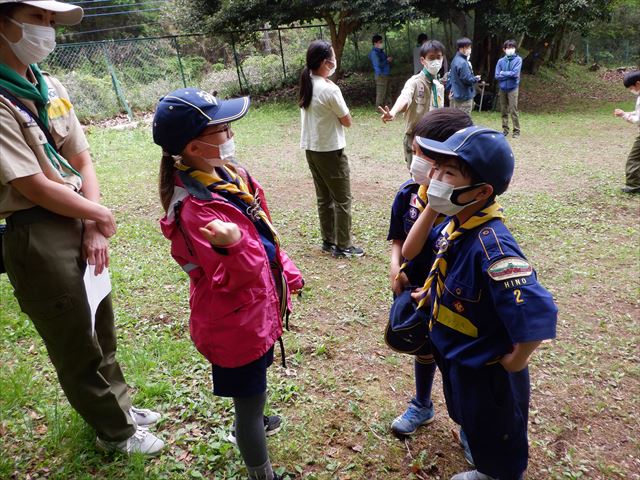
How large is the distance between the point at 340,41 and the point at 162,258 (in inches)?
446

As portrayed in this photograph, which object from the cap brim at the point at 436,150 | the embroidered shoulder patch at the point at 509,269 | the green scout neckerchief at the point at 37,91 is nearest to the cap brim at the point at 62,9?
the green scout neckerchief at the point at 37,91

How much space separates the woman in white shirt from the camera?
14.3 ft

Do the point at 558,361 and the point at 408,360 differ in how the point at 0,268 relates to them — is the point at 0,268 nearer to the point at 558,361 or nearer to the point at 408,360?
the point at 408,360

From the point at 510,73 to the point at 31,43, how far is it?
9.92 metres

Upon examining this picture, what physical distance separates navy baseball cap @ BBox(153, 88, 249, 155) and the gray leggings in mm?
1075

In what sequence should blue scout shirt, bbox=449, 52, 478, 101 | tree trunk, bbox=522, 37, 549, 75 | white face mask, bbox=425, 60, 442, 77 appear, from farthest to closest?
tree trunk, bbox=522, 37, 549, 75 → blue scout shirt, bbox=449, 52, 478, 101 → white face mask, bbox=425, 60, 442, 77

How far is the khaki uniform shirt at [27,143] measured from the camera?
176 centimetres

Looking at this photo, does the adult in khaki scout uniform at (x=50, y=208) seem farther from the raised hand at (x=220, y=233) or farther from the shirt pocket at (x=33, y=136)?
the raised hand at (x=220, y=233)

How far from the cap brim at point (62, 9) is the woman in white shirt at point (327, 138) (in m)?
2.49

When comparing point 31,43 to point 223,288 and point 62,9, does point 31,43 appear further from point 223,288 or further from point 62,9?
point 223,288

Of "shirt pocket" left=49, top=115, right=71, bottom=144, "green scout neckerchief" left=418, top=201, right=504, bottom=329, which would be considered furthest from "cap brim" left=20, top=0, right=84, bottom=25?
"green scout neckerchief" left=418, top=201, right=504, bottom=329

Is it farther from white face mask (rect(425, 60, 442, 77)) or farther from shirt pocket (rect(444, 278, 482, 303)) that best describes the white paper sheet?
white face mask (rect(425, 60, 442, 77))

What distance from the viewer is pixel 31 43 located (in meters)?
1.85

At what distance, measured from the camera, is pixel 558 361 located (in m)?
3.35
